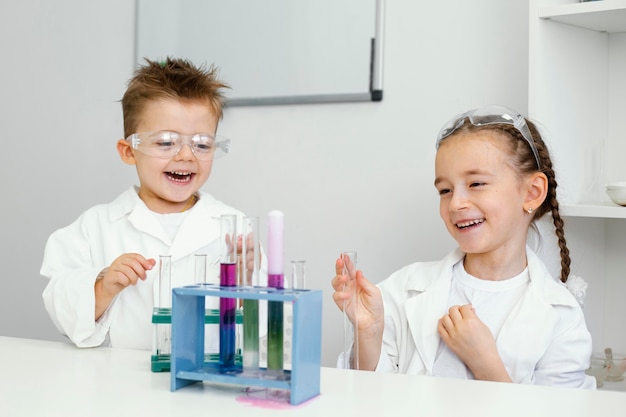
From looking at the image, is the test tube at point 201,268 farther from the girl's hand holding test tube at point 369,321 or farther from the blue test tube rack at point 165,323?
the girl's hand holding test tube at point 369,321

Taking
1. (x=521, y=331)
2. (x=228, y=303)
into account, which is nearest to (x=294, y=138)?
(x=521, y=331)

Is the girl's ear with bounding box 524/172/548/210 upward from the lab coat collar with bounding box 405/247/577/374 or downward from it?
upward

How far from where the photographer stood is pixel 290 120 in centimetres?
227

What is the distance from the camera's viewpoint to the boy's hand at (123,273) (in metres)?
1.34

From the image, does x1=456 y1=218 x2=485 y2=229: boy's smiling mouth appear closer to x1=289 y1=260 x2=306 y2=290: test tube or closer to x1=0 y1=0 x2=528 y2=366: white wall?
x1=0 y1=0 x2=528 y2=366: white wall

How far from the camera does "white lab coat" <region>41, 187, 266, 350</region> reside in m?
1.54

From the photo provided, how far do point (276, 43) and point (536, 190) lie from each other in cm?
94

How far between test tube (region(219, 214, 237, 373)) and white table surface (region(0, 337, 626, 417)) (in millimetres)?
43

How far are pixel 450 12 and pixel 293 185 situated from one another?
2.11 ft

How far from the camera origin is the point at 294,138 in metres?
2.26

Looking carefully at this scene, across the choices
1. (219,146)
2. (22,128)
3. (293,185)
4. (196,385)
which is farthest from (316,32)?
(196,385)

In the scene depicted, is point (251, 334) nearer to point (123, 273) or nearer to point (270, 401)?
point (270, 401)

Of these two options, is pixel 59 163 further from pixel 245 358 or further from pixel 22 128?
pixel 245 358

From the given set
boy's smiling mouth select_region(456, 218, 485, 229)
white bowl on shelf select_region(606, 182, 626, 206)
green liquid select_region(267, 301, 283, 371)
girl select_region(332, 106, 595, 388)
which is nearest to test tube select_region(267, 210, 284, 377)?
green liquid select_region(267, 301, 283, 371)
